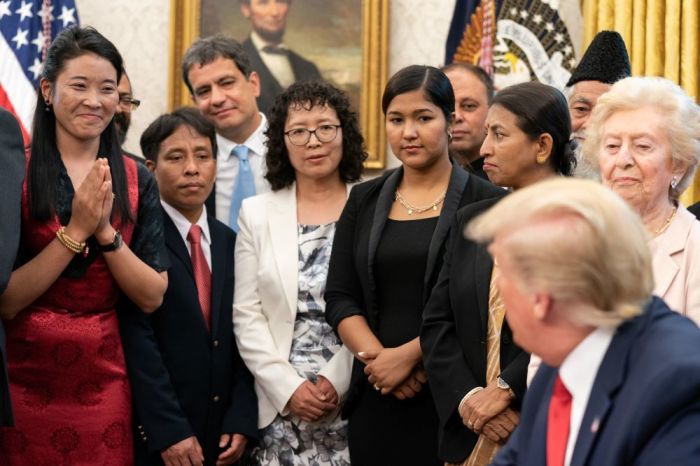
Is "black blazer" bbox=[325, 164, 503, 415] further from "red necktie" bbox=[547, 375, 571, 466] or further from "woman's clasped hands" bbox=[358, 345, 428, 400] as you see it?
"red necktie" bbox=[547, 375, 571, 466]

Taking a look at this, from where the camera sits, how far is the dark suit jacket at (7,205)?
2.89 m

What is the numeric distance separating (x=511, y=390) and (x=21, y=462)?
152 centimetres

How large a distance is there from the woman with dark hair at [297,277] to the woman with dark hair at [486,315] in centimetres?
60

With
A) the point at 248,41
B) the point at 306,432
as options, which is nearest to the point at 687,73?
the point at 248,41

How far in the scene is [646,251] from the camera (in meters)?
1.68

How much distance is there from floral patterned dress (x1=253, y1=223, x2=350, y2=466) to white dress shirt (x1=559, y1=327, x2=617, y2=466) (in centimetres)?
192

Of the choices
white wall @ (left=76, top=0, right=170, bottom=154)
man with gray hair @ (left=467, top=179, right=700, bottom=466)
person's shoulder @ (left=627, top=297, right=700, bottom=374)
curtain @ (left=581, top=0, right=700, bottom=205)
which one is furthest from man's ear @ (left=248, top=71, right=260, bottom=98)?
person's shoulder @ (left=627, top=297, right=700, bottom=374)

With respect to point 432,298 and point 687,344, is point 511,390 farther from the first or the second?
point 687,344

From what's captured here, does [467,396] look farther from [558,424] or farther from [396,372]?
[558,424]

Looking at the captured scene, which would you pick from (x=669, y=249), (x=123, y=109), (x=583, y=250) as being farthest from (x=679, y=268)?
(x=123, y=109)

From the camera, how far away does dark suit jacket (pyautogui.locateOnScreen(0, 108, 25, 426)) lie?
9.48 ft

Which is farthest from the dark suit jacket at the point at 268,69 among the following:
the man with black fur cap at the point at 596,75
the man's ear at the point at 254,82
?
the man with black fur cap at the point at 596,75

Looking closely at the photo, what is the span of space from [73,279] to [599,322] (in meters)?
2.04

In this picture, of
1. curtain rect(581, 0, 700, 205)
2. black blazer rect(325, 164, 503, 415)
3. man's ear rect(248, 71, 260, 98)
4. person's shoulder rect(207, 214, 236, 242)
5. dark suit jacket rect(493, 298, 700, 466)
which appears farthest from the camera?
curtain rect(581, 0, 700, 205)
